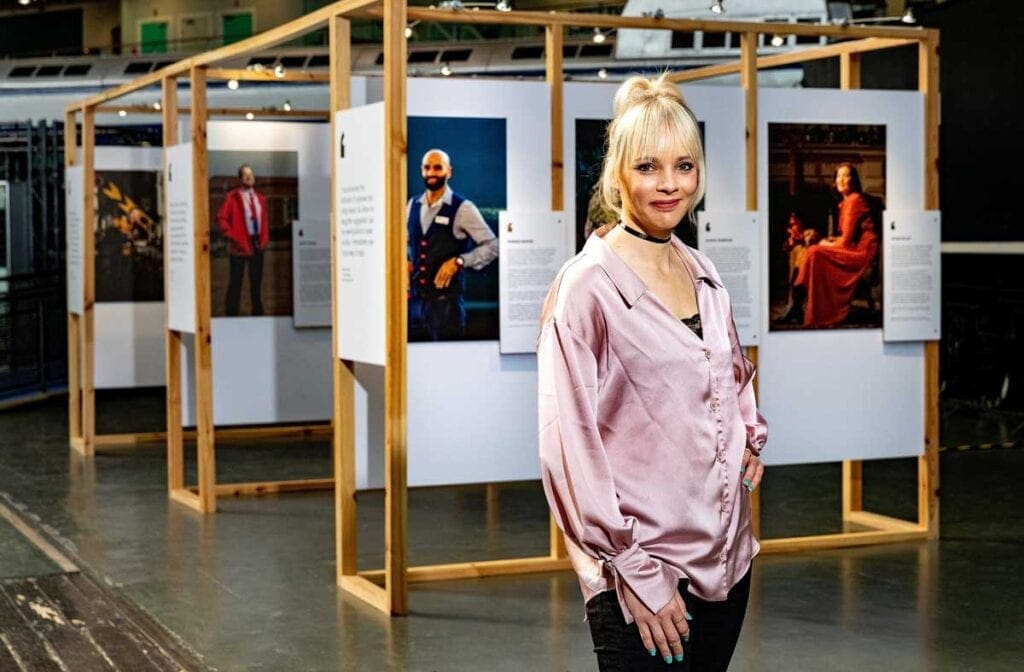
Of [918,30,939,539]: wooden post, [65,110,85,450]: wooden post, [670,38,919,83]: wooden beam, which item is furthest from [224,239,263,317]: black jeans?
[918,30,939,539]: wooden post

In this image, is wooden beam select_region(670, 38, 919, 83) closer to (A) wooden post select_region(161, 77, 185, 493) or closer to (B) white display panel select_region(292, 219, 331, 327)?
(B) white display panel select_region(292, 219, 331, 327)

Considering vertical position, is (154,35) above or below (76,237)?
above

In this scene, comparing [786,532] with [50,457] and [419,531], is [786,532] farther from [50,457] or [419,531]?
[50,457]

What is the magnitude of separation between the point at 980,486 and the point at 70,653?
236 inches

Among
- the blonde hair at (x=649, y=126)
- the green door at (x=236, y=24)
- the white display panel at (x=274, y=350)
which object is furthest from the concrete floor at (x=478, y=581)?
the green door at (x=236, y=24)

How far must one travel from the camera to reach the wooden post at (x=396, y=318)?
6406 millimetres

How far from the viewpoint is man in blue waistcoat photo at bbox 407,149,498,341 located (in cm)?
687

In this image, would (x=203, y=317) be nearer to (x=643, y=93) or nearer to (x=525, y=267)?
(x=525, y=267)

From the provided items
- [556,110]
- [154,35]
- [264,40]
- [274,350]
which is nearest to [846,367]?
[556,110]

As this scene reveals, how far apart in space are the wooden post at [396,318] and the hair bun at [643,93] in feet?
12.6

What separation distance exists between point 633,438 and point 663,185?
41cm

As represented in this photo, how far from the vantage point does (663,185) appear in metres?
2.62

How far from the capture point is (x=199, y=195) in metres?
9.08

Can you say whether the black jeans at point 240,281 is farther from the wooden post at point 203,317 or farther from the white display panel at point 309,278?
the wooden post at point 203,317
